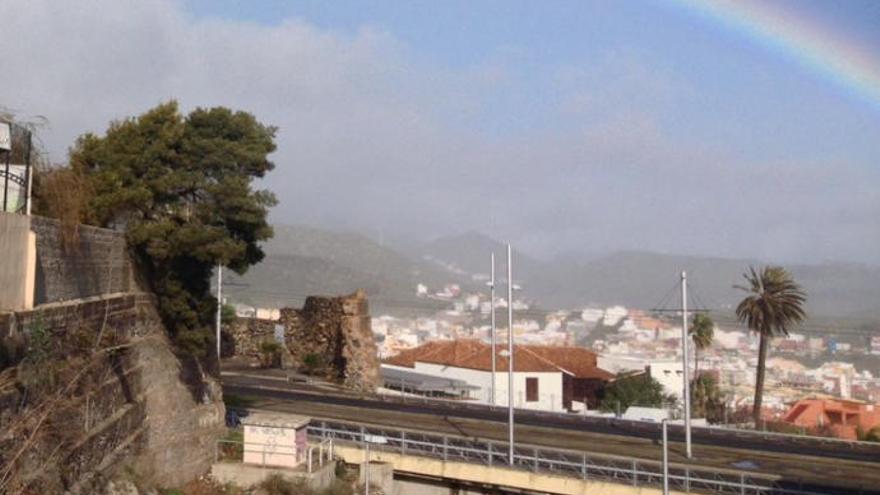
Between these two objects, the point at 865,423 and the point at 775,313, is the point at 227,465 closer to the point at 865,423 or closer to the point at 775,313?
the point at 775,313

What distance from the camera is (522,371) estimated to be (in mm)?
74125

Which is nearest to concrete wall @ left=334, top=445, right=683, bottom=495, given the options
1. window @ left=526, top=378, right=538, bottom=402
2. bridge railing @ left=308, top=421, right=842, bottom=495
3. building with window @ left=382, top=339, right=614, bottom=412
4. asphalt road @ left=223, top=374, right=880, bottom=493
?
bridge railing @ left=308, top=421, right=842, bottom=495

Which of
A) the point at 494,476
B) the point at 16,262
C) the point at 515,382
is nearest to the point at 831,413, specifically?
the point at 515,382

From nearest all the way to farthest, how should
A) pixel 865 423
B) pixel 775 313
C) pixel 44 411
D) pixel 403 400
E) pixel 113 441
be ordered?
pixel 44 411 → pixel 113 441 → pixel 403 400 → pixel 775 313 → pixel 865 423

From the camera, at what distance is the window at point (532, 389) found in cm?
7356

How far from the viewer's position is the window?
73562mm

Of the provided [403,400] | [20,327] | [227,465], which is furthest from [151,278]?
[403,400]

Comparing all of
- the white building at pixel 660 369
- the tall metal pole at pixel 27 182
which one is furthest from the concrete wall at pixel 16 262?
the white building at pixel 660 369

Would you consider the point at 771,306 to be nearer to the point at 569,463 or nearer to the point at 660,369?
the point at 660,369

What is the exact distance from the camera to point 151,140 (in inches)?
1019

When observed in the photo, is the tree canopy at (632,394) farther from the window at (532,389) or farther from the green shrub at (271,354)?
the green shrub at (271,354)

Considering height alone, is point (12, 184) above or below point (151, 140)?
below

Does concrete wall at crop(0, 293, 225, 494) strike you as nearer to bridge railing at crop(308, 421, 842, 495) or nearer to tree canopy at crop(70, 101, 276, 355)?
tree canopy at crop(70, 101, 276, 355)

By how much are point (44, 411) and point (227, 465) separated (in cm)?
1208
